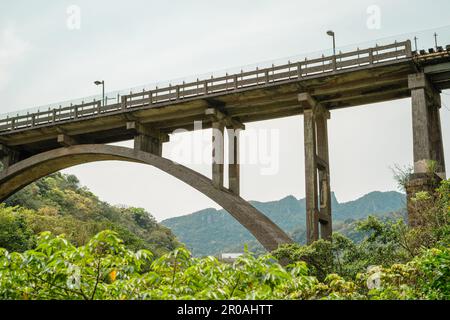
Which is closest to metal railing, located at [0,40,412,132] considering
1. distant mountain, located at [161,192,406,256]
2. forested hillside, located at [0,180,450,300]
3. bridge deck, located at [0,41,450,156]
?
bridge deck, located at [0,41,450,156]

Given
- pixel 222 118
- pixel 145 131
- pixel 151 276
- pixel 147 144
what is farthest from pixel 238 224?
pixel 151 276

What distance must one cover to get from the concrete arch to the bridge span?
316 millimetres

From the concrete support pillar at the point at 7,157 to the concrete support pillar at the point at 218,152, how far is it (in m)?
14.9

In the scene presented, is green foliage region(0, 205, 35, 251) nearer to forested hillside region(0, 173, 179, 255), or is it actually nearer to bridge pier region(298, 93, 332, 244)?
forested hillside region(0, 173, 179, 255)

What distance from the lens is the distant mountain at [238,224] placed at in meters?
176

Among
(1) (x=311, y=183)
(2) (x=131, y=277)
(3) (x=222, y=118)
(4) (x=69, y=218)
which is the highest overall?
(3) (x=222, y=118)

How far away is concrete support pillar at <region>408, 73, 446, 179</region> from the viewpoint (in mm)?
20969

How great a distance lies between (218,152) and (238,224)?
155102 millimetres

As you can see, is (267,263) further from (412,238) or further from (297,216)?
(297,216)

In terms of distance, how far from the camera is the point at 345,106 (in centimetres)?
2655

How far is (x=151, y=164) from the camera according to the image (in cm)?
2894

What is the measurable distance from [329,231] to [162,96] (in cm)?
1030

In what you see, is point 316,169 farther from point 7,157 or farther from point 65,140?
point 7,157
